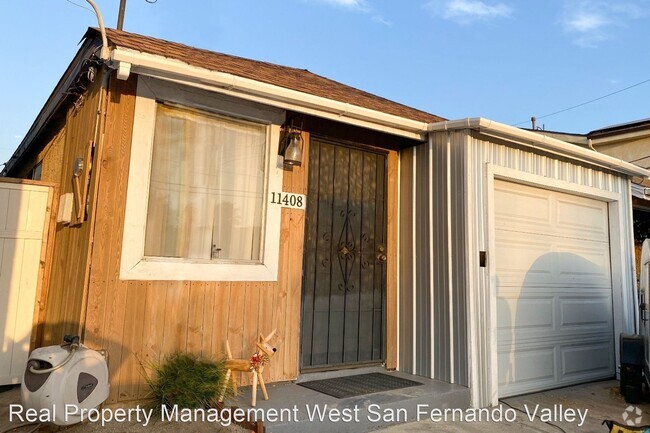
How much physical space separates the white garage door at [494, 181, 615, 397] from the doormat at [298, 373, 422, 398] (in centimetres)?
115

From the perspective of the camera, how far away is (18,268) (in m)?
3.93

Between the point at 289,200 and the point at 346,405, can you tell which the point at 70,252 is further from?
the point at 346,405

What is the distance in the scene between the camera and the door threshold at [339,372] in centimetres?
398

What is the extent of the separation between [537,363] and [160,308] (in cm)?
386

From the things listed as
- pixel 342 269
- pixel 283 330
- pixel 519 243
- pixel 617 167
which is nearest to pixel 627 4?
pixel 617 167

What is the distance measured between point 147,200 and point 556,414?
3915 mm

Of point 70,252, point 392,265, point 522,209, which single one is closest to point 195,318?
point 70,252

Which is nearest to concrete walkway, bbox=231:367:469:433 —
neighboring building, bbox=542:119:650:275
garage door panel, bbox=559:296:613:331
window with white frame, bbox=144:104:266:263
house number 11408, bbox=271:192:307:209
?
window with white frame, bbox=144:104:266:263

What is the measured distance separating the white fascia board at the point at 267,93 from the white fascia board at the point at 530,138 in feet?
1.09

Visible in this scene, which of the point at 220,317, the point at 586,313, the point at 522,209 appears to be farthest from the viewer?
the point at 586,313

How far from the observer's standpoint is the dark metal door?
416 cm

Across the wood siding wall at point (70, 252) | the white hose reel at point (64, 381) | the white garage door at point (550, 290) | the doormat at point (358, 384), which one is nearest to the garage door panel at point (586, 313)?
the white garage door at point (550, 290)

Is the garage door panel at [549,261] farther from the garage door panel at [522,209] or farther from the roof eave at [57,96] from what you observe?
the roof eave at [57,96]

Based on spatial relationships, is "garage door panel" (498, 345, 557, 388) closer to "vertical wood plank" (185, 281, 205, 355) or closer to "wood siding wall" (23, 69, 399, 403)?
"wood siding wall" (23, 69, 399, 403)
